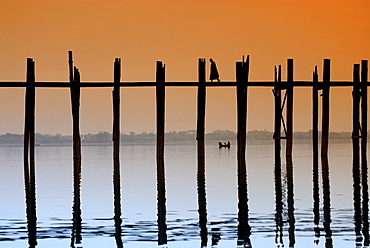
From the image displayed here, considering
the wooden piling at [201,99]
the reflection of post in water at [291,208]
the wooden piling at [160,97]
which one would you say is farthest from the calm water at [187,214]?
the wooden piling at [201,99]

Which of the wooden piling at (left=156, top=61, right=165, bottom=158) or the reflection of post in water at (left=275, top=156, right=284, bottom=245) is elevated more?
the wooden piling at (left=156, top=61, right=165, bottom=158)

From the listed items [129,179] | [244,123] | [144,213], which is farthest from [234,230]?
[244,123]

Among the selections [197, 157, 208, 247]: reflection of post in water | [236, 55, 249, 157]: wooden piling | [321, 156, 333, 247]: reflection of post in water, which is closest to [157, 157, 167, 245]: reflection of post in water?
[197, 157, 208, 247]: reflection of post in water

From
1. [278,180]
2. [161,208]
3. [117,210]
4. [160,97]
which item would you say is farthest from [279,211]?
[160,97]

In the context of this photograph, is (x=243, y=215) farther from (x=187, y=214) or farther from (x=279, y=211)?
(x=187, y=214)

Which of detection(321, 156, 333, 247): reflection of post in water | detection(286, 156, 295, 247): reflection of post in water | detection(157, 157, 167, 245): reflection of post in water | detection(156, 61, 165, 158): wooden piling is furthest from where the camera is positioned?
detection(156, 61, 165, 158): wooden piling

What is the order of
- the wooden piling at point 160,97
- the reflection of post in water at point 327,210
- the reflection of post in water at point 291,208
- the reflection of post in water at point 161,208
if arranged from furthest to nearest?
the wooden piling at point 160,97
the reflection of post in water at point 161,208
the reflection of post in water at point 291,208
the reflection of post in water at point 327,210

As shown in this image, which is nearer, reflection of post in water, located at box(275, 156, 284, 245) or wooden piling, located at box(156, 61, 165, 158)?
reflection of post in water, located at box(275, 156, 284, 245)

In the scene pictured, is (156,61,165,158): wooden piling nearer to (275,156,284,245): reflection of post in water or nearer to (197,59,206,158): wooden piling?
(197,59,206,158): wooden piling

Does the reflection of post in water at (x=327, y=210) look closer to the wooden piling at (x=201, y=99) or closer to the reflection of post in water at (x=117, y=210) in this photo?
the reflection of post in water at (x=117, y=210)

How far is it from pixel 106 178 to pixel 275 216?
7.94m

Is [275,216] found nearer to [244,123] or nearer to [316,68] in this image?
[244,123]

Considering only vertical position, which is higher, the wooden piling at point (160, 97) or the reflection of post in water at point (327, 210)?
the wooden piling at point (160, 97)

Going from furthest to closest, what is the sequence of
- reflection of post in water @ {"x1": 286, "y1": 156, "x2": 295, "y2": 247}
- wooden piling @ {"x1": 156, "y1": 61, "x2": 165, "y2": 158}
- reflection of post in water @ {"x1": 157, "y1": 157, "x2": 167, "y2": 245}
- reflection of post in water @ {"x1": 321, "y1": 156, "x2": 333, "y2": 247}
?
wooden piling @ {"x1": 156, "y1": 61, "x2": 165, "y2": 158}, reflection of post in water @ {"x1": 157, "y1": 157, "x2": 167, "y2": 245}, reflection of post in water @ {"x1": 286, "y1": 156, "x2": 295, "y2": 247}, reflection of post in water @ {"x1": 321, "y1": 156, "x2": 333, "y2": 247}
